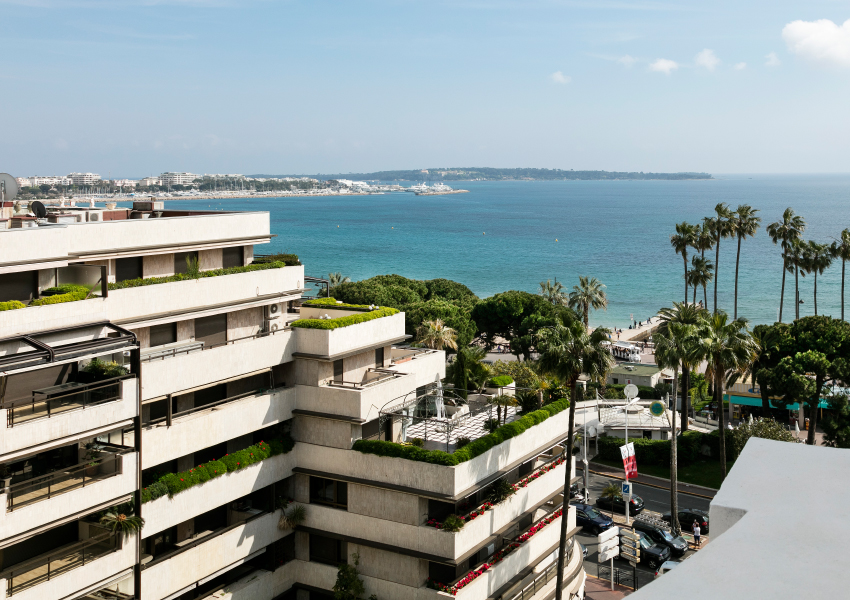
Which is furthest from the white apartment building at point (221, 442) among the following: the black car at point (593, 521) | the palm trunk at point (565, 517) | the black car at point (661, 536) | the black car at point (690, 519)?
the black car at point (690, 519)

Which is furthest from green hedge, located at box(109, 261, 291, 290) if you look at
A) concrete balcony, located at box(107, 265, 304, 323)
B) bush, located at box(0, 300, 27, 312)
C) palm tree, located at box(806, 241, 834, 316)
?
palm tree, located at box(806, 241, 834, 316)

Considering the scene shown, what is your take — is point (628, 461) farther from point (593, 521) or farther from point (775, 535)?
point (775, 535)

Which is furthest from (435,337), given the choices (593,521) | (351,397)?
(351,397)

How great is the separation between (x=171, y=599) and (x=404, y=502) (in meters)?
9.28

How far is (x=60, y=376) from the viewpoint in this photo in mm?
24969

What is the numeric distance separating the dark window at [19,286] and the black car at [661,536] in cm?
3561

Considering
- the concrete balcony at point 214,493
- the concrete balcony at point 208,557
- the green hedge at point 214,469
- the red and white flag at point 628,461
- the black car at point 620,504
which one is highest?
the green hedge at point 214,469

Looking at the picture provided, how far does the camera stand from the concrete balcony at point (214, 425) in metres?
26.7

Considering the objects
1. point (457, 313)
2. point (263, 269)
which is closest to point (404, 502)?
point (263, 269)

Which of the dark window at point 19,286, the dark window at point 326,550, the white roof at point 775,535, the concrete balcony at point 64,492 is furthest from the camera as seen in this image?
the dark window at point 326,550

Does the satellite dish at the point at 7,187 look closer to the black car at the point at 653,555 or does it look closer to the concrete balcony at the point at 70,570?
the concrete balcony at the point at 70,570

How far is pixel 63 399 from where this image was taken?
80.8 feet

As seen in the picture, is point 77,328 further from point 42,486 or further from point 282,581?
point 282,581

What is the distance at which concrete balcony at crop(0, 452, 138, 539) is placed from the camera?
21531 millimetres
